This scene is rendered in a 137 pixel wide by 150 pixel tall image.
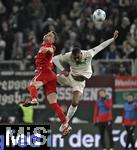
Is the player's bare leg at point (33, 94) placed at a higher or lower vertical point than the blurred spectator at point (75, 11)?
lower

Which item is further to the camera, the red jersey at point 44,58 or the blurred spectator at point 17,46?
the blurred spectator at point 17,46

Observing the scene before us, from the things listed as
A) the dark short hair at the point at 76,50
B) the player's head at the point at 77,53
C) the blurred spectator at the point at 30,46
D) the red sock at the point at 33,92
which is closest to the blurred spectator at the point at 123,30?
the blurred spectator at the point at 30,46

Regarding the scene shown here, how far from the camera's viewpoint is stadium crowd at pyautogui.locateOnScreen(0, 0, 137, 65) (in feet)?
101

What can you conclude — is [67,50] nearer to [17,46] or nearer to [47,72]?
[17,46]

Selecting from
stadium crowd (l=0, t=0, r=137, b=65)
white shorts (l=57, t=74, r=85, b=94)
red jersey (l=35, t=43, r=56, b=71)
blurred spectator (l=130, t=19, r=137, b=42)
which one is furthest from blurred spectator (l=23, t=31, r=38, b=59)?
red jersey (l=35, t=43, r=56, b=71)

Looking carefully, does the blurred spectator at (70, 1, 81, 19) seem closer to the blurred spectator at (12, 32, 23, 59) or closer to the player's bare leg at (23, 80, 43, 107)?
the blurred spectator at (12, 32, 23, 59)

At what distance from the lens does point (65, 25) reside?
31906mm

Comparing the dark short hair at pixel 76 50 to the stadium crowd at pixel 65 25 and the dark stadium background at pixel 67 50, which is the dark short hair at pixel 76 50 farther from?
the stadium crowd at pixel 65 25

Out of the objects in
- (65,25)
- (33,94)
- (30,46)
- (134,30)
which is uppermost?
(65,25)

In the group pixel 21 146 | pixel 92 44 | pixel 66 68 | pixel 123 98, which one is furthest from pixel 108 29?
pixel 21 146

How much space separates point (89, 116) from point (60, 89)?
57.8 inches

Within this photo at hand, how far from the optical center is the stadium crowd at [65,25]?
3084 cm

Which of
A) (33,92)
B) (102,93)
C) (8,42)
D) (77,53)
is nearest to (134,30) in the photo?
(102,93)

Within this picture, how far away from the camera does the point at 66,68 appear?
72.1 ft
